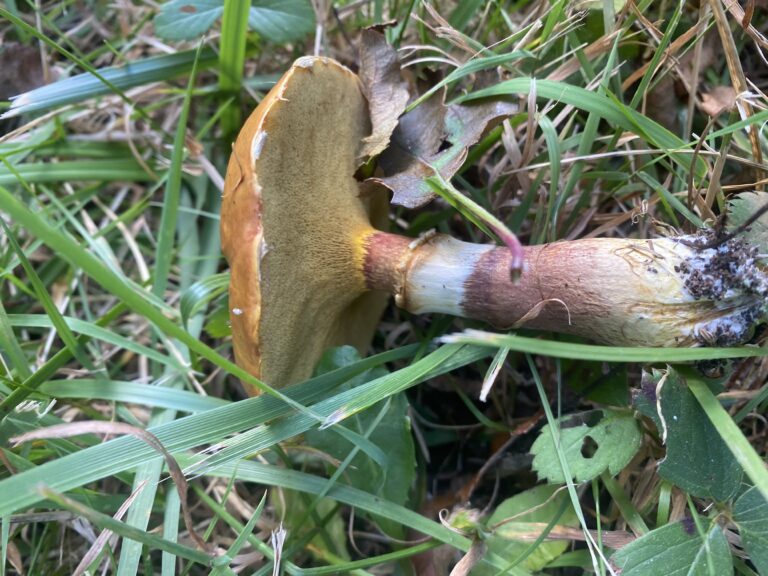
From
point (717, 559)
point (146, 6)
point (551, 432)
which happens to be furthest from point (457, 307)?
point (146, 6)

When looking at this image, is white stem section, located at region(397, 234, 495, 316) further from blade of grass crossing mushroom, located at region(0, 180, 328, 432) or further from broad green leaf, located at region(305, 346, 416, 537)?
blade of grass crossing mushroom, located at region(0, 180, 328, 432)

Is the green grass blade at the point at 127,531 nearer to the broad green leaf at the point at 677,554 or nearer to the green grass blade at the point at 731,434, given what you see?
the broad green leaf at the point at 677,554

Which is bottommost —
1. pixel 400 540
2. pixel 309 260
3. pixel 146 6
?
pixel 400 540

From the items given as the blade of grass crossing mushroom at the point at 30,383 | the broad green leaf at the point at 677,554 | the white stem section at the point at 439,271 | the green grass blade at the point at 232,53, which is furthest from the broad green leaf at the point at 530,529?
the green grass blade at the point at 232,53

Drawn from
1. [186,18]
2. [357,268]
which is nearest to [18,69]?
[186,18]

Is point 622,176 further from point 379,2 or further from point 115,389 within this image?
point 115,389

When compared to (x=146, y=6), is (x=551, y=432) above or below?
below

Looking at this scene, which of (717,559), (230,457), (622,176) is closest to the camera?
(717,559)

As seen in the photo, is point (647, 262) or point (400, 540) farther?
point (400, 540)
